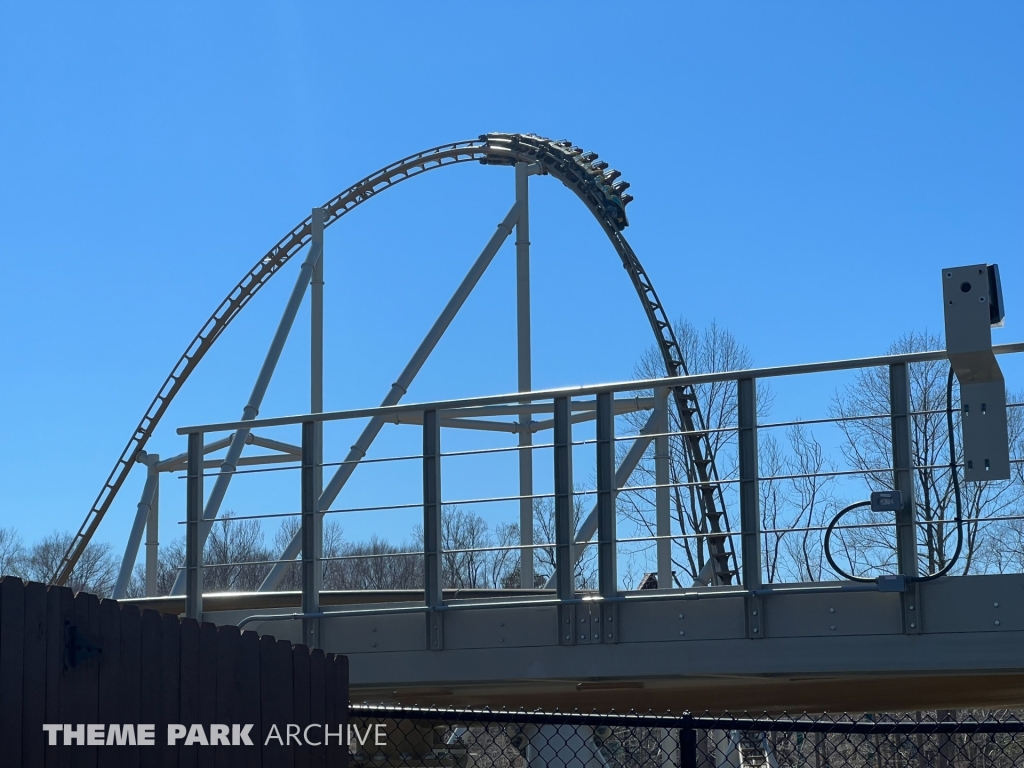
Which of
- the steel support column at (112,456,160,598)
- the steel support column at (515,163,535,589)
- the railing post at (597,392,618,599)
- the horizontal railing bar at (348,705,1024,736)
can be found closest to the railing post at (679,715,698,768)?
the horizontal railing bar at (348,705,1024,736)

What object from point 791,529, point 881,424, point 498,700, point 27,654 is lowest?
point 498,700

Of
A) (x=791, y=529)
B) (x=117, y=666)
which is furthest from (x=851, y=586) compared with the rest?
(x=117, y=666)

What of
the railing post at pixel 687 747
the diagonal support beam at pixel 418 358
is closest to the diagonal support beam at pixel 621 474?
the diagonal support beam at pixel 418 358

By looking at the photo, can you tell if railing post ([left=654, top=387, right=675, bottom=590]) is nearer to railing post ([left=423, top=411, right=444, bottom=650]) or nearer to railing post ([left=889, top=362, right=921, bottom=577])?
railing post ([left=423, top=411, right=444, bottom=650])

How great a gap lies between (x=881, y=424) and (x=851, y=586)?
15109 mm

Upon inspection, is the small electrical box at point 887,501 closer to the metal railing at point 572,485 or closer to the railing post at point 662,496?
the metal railing at point 572,485

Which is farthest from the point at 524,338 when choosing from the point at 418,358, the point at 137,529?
the point at 137,529

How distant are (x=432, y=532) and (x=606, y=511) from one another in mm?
947

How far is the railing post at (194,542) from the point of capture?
707 centimetres

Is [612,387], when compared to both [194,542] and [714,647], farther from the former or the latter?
[194,542]

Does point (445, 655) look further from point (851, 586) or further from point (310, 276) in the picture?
point (310, 276)

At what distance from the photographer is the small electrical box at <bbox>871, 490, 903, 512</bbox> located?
5.35 m

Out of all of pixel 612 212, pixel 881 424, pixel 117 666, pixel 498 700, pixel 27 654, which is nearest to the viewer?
pixel 27 654

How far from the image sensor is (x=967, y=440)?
5.32 metres
